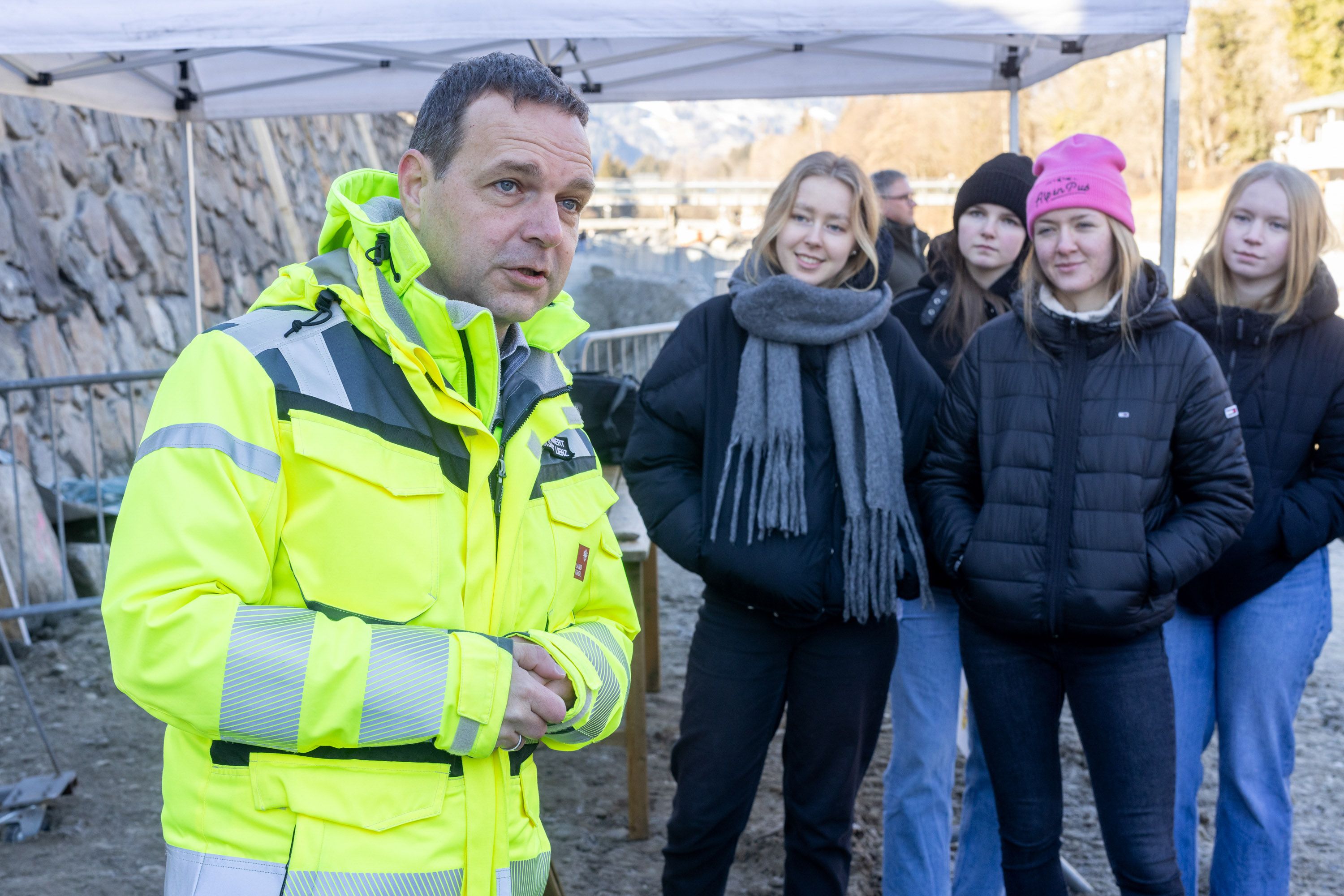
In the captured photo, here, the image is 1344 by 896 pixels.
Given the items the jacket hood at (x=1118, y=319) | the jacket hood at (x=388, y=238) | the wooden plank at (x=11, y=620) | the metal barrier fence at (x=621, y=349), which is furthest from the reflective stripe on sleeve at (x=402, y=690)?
the metal barrier fence at (x=621, y=349)

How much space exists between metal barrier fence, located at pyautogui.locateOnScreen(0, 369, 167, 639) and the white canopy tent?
110 centimetres

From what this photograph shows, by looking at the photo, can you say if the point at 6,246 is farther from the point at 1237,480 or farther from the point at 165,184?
the point at 1237,480

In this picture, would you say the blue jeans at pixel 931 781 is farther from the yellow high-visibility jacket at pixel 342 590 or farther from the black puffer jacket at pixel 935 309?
the yellow high-visibility jacket at pixel 342 590

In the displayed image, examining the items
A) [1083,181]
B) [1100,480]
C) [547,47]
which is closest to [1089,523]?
[1100,480]

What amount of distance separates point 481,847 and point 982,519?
5.04 ft

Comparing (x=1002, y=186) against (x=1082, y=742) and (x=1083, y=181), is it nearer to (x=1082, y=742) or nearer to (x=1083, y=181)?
(x=1083, y=181)

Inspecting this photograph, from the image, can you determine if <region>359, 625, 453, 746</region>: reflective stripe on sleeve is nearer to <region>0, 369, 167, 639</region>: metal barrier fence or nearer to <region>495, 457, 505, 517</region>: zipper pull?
<region>495, 457, 505, 517</region>: zipper pull

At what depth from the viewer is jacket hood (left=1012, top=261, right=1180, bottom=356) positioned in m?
2.52

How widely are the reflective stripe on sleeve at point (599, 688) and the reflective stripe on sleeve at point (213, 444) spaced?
441 millimetres

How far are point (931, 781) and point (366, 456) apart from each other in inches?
79.2

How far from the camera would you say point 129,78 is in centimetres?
488

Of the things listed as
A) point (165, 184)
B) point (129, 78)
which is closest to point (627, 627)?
point (129, 78)

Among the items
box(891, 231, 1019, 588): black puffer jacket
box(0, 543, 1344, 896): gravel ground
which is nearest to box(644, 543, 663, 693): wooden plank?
box(0, 543, 1344, 896): gravel ground

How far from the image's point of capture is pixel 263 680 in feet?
3.95
